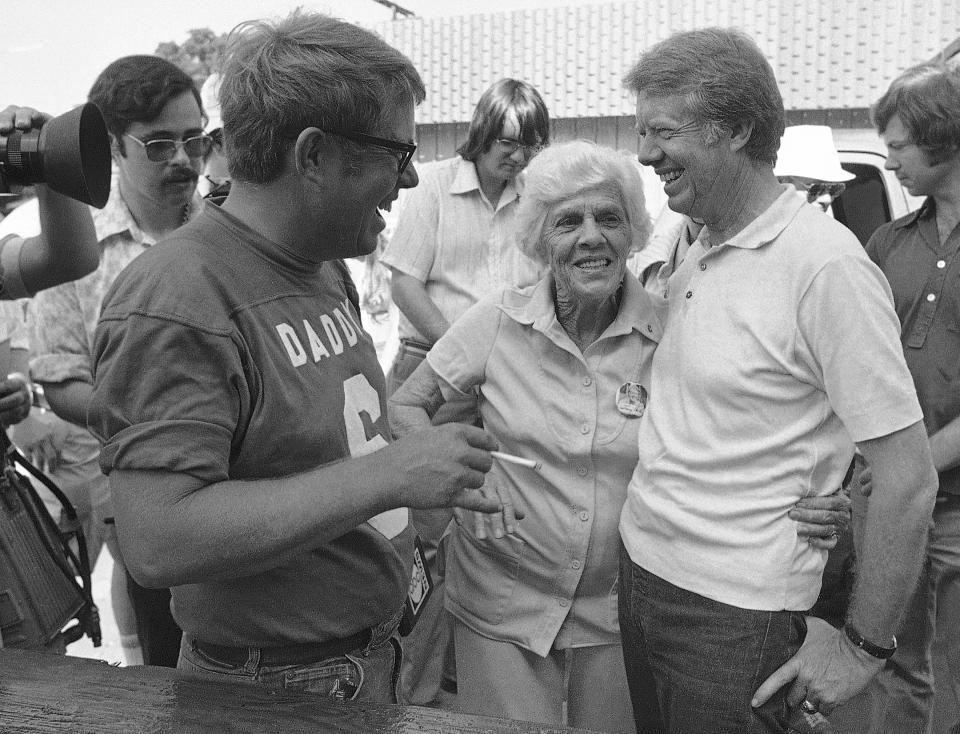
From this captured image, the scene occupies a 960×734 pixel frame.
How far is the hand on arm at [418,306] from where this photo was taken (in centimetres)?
331

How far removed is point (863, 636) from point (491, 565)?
2.77 feet

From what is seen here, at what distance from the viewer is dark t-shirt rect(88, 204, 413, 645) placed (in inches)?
44.4

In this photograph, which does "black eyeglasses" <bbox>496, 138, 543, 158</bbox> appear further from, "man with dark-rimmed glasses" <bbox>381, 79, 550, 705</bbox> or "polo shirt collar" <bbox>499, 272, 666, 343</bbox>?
"polo shirt collar" <bbox>499, 272, 666, 343</bbox>

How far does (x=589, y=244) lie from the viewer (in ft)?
6.74

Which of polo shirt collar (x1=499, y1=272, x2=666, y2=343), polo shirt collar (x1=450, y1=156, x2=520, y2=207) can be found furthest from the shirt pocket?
polo shirt collar (x1=450, y1=156, x2=520, y2=207)

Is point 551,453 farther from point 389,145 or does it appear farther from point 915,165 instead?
point 915,165

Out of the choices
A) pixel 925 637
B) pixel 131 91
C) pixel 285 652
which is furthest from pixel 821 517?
pixel 131 91

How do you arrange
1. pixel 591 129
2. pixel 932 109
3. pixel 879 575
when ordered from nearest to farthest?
pixel 879 575, pixel 932 109, pixel 591 129

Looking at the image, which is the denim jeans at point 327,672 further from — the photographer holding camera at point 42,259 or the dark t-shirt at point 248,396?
the photographer holding camera at point 42,259

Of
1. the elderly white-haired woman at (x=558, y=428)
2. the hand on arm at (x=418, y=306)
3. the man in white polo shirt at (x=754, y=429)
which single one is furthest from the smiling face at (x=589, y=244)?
the hand on arm at (x=418, y=306)

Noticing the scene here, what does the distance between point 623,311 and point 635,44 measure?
811 inches

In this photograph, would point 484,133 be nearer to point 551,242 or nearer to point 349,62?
point 551,242

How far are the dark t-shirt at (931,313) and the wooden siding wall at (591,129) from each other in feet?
57.0

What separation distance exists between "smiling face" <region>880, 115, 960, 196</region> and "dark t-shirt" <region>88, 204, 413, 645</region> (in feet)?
6.61
